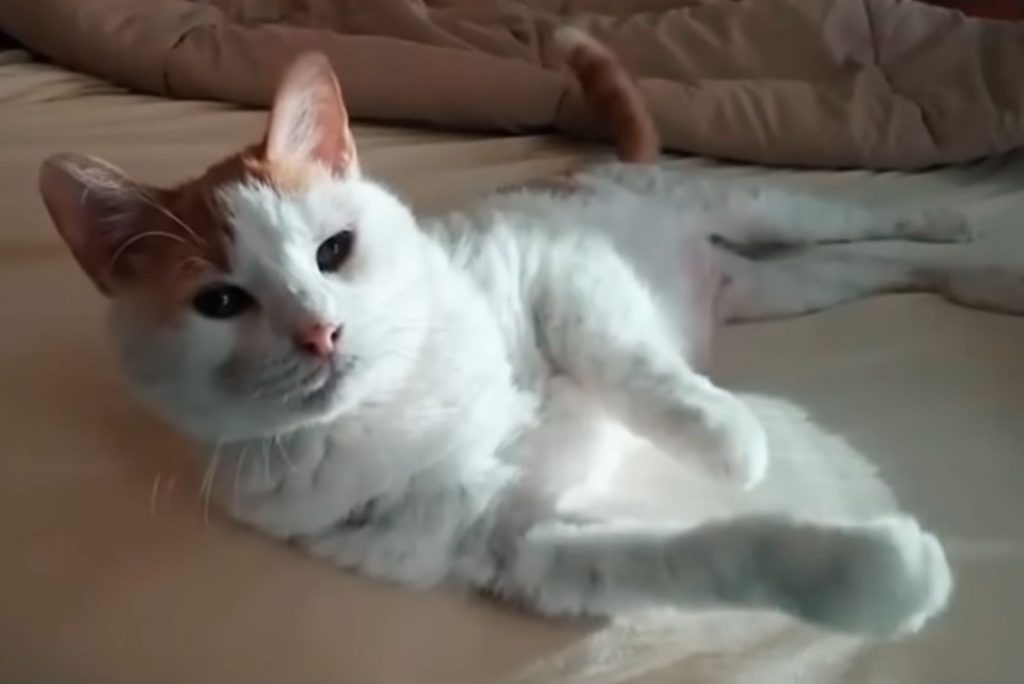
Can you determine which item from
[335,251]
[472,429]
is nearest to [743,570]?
[472,429]

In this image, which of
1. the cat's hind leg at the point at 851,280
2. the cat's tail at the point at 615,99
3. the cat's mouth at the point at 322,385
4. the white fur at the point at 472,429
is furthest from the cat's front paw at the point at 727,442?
the cat's tail at the point at 615,99

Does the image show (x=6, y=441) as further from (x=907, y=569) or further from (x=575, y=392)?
(x=907, y=569)

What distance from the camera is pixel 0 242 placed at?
1.26 metres

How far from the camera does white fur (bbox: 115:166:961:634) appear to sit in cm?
A: 77

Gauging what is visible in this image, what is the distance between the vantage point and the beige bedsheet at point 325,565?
2.74 feet

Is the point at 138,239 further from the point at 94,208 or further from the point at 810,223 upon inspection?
the point at 810,223

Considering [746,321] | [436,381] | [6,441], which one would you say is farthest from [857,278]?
[6,441]

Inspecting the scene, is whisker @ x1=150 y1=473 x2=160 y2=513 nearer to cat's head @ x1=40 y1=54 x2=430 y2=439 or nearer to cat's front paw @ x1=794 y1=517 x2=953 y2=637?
cat's head @ x1=40 y1=54 x2=430 y2=439

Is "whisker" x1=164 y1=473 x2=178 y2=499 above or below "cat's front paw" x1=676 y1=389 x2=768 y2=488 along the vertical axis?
below

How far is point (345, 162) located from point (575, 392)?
254mm

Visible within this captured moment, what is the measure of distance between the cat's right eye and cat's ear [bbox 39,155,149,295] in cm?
10

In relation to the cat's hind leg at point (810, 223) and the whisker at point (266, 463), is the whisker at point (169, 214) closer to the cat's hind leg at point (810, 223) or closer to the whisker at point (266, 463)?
the whisker at point (266, 463)

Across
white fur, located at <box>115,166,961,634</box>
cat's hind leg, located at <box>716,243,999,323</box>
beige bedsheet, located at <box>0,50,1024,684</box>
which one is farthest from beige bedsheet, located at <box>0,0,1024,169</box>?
white fur, located at <box>115,166,961,634</box>

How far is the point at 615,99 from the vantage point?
4.55 feet
